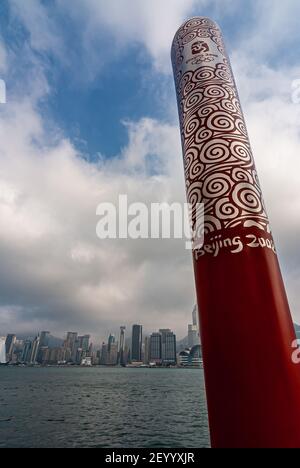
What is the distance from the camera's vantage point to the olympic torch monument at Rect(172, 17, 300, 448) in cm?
230

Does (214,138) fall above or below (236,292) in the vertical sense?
above

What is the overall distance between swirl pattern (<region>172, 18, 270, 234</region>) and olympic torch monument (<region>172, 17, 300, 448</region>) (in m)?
0.01

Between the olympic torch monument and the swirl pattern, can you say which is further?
the swirl pattern

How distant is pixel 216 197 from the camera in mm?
3324

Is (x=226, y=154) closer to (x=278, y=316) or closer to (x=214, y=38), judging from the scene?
(x=278, y=316)

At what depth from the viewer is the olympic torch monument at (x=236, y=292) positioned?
2.30 meters

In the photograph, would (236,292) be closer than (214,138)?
Yes

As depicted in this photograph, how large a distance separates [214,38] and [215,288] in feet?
15.8

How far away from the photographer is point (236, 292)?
2.72 metres

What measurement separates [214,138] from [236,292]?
2177 mm

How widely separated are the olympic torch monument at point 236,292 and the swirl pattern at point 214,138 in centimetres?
1

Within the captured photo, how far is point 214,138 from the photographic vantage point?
380 cm
